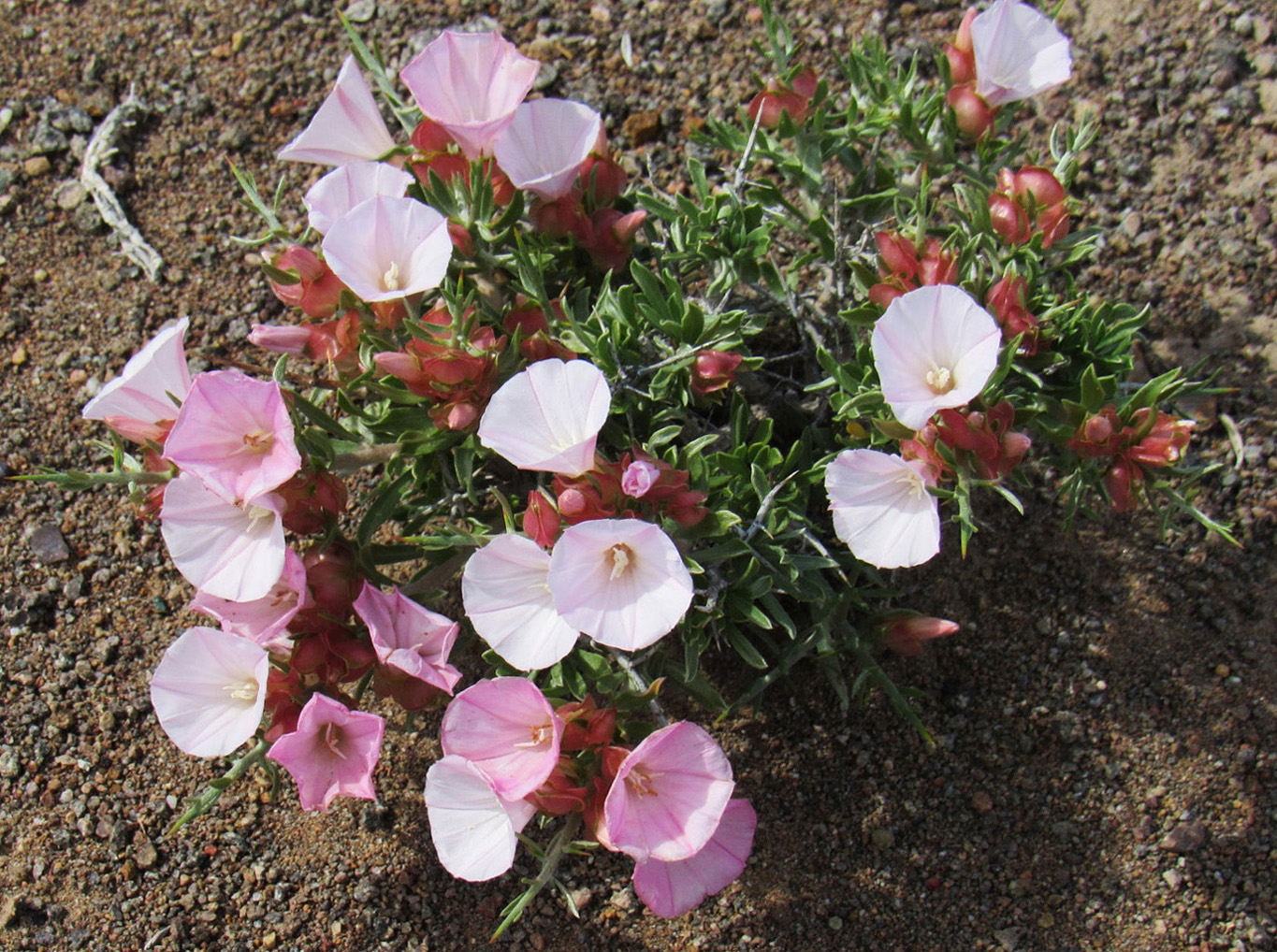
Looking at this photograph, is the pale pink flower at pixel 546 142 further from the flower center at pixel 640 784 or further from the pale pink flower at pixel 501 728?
the flower center at pixel 640 784

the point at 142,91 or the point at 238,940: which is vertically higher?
the point at 142,91

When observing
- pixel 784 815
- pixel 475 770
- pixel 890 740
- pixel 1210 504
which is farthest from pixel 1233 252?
pixel 475 770

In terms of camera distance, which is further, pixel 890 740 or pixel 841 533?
pixel 890 740

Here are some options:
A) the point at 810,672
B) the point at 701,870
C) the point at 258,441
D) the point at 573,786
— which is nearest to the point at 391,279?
the point at 258,441

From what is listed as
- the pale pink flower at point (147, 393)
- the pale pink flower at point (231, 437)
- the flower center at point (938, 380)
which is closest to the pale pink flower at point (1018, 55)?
the flower center at point (938, 380)

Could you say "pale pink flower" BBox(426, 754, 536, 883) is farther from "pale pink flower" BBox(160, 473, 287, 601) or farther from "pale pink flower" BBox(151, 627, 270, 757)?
"pale pink flower" BBox(160, 473, 287, 601)

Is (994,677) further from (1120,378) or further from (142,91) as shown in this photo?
(142,91)
